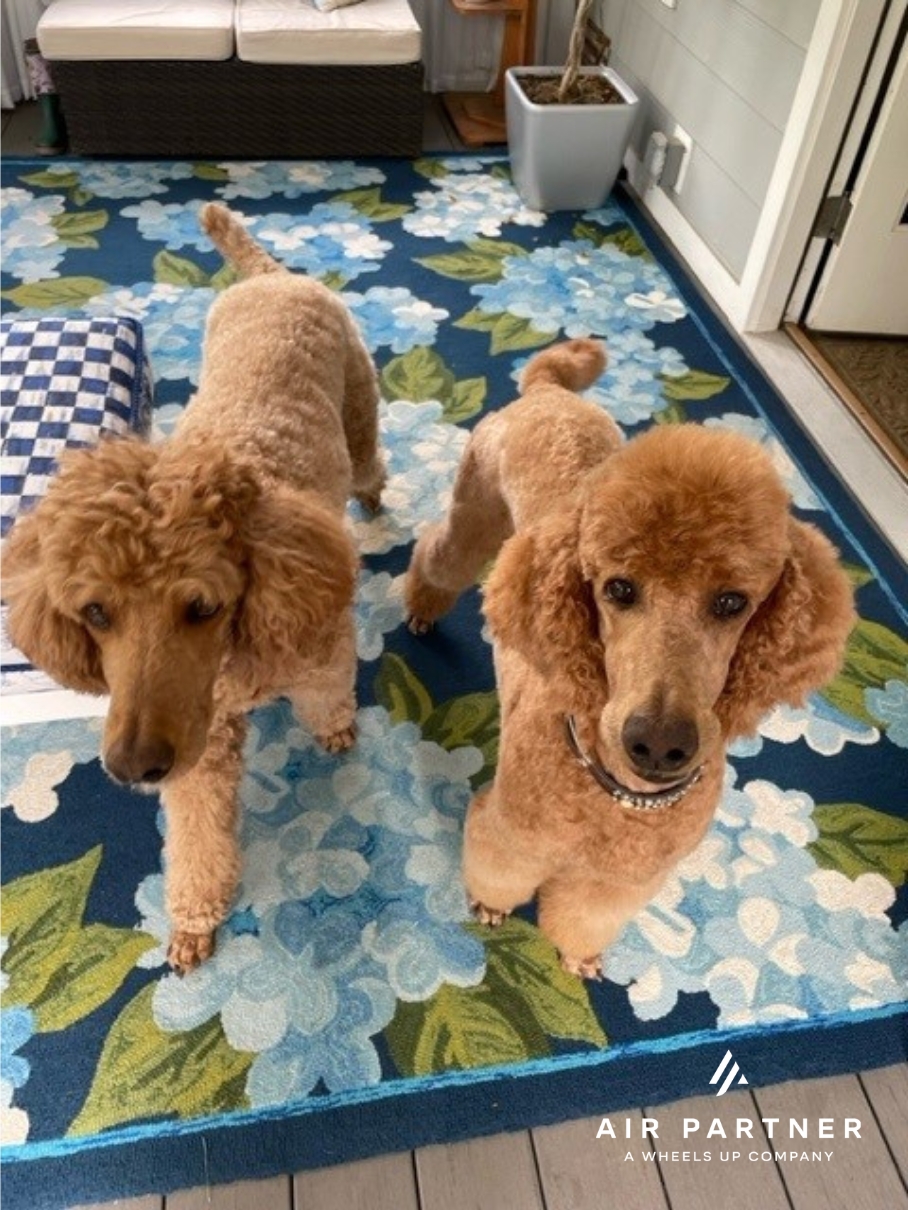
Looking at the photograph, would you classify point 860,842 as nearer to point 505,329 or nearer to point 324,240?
point 505,329

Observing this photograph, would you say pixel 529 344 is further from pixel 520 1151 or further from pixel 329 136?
pixel 520 1151

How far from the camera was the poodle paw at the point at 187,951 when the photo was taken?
1241 millimetres

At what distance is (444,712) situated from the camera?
5.25ft

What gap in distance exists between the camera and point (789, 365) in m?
2.44

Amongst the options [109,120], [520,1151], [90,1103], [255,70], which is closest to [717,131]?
[255,70]

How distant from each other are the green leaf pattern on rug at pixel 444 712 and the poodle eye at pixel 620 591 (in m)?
0.75

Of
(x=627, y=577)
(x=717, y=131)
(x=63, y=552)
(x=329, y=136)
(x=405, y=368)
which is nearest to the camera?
(x=627, y=577)

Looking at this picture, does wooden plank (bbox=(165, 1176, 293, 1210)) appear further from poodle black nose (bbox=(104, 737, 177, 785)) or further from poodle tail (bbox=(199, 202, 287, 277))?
poodle tail (bbox=(199, 202, 287, 277))

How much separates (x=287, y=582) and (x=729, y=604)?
54cm

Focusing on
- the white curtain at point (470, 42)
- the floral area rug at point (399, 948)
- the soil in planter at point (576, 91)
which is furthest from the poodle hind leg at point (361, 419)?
the white curtain at point (470, 42)

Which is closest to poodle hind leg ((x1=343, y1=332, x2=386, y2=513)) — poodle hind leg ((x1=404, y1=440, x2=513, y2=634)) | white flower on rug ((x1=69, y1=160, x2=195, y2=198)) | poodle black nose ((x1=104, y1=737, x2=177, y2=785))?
poodle hind leg ((x1=404, y1=440, x2=513, y2=634))

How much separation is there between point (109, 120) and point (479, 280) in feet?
5.34

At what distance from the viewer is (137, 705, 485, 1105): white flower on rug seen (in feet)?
3.92

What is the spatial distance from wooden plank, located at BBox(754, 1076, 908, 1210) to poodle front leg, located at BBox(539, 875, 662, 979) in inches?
11.5
